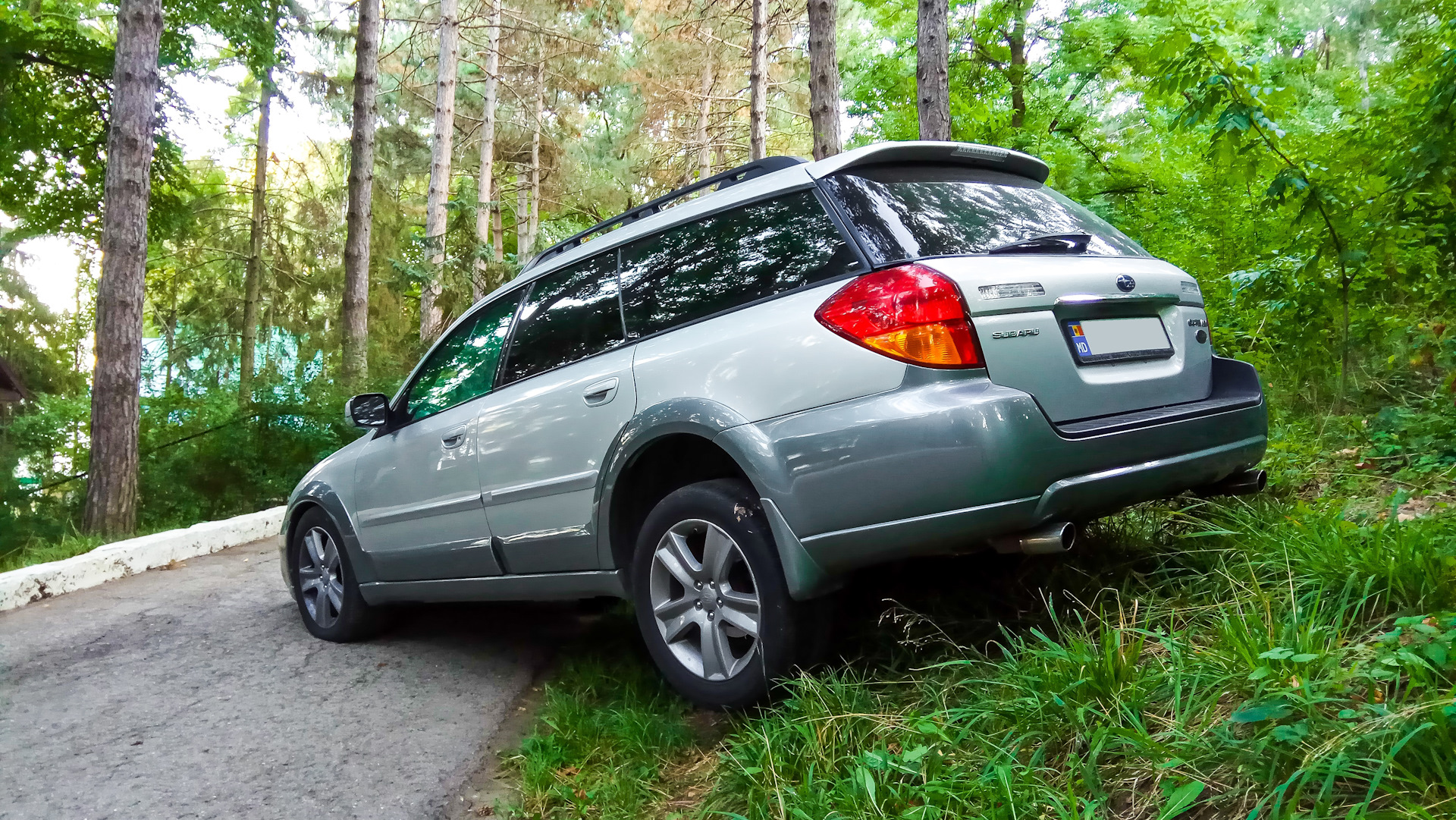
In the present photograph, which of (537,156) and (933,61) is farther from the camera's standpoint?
(537,156)

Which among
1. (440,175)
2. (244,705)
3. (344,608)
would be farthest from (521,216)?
(244,705)

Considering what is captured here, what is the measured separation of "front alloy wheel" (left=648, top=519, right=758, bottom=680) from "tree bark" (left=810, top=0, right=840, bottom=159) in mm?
7240

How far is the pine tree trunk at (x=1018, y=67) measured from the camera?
12.7 m

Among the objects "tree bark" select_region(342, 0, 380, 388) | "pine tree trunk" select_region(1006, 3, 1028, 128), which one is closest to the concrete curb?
"tree bark" select_region(342, 0, 380, 388)

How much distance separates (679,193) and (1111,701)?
2.44m

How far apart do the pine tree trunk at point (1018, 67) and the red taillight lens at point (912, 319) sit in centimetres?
1053

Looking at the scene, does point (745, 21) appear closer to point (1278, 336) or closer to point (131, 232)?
point (131, 232)

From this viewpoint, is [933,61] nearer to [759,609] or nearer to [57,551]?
[759,609]

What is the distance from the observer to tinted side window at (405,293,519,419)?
14.1ft

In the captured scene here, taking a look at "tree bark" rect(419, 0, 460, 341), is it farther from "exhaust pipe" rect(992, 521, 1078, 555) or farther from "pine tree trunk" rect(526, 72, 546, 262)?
"exhaust pipe" rect(992, 521, 1078, 555)

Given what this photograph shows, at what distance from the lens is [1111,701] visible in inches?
96.7

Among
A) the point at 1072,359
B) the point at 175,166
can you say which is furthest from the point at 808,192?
the point at 175,166

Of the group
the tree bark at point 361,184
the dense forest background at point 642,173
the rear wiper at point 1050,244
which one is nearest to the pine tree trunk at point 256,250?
the dense forest background at point 642,173

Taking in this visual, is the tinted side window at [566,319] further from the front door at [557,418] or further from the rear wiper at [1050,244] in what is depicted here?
the rear wiper at [1050,244]
